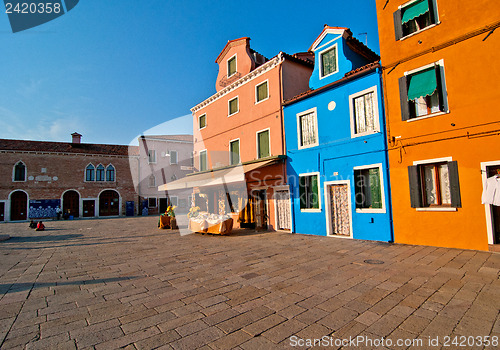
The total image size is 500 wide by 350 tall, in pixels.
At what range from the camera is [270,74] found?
1341 centimetres

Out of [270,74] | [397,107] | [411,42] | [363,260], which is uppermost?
[270,74]

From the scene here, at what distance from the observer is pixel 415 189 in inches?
320

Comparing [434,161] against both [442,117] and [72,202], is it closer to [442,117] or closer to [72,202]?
[442,117]

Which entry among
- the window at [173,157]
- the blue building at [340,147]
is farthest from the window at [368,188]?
the window at [173,157]

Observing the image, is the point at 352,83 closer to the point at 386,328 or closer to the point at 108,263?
the point at 386,328

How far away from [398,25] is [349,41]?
7.77 feet

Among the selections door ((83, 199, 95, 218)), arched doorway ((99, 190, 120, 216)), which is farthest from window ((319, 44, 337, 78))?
door ((83, 199, 95, 218))

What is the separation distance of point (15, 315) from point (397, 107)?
10.4m

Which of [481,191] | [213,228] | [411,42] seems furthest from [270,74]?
[481,191]

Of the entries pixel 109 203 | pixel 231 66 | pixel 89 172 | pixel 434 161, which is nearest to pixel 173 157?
pixel 109 203

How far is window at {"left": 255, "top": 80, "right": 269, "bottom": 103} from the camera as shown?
45.1 feet

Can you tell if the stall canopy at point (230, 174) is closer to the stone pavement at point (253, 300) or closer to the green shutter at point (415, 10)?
the stone pavement at point (253, 300)

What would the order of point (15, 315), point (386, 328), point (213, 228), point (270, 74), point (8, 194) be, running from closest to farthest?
point (386, 328) < point (15, 315) < point (213, 228) < point (270, 74) < point (8, 194)

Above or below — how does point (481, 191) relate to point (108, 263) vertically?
above
